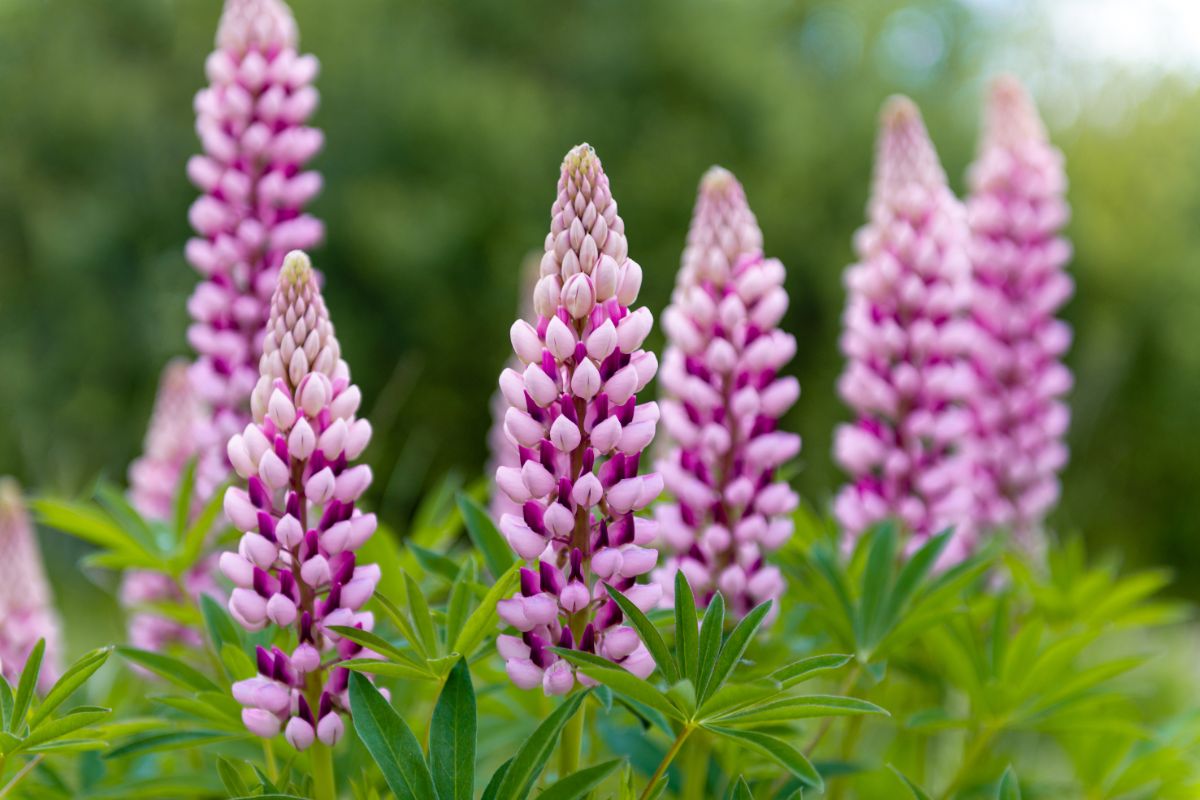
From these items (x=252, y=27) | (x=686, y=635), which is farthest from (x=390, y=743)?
(x=252, y=27)

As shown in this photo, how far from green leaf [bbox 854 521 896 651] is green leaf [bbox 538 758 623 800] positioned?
755 mm

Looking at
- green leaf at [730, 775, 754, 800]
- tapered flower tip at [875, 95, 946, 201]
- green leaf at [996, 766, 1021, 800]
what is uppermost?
tapered flower tip at [875, 95, 946, 201]

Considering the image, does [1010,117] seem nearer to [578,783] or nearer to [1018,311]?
[1018,311]

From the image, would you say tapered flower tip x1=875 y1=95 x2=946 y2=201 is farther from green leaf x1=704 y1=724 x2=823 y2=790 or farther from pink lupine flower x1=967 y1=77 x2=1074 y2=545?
green leaf x1=704 y1=724 x2=823 y2=790

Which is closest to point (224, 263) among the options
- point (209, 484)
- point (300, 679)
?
point (209, 484)

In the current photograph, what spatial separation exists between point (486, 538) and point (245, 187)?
104 centimetres

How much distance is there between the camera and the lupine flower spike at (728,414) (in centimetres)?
218

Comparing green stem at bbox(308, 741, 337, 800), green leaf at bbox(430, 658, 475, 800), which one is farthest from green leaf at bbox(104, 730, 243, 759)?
green leaf at bbox(430, 658, 475, 800)

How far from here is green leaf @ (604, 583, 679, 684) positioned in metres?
1.53

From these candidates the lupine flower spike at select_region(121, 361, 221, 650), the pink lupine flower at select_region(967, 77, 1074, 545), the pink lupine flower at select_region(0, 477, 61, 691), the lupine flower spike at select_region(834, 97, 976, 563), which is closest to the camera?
the pink lupine flower at select_region(0, 477, 61, 691)

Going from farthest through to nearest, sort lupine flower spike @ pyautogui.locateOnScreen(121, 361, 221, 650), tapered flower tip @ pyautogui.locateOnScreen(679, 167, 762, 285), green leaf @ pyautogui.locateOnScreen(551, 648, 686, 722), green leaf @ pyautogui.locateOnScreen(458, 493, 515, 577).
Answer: lupine flower spike @ pyautogui.locateOnScreen(121, 361, 221, 650), tapered flower tip @ pyautogui.locateOnScreen(679, 167, 762, 285), green leaf @ pyautogui.locateOnScreen(458, 493, 515, 577), green leaf @ pyautogui.locateOnScreen(551, 648, 686, 722)

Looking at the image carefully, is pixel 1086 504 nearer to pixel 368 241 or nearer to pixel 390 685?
pixel 368 241

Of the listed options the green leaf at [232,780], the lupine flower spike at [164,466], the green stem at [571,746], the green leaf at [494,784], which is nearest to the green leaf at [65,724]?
the green leaf at [232,780]

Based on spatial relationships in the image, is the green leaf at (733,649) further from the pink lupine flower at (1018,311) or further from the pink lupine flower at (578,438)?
the pink lupine flower at (1018,311)
